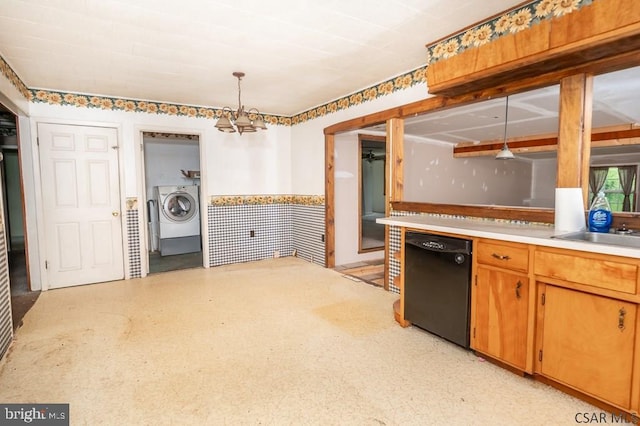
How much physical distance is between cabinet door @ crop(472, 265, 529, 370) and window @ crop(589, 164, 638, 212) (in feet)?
11.3

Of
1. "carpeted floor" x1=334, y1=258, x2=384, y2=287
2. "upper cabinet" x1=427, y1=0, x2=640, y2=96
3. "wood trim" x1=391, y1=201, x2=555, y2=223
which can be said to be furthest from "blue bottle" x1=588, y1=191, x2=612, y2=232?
"carpeted floor" x1=334, y1=258, x2=384, y2=287

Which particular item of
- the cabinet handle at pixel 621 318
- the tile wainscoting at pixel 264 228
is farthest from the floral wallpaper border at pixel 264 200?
the cabinet handle at pixel 621 318

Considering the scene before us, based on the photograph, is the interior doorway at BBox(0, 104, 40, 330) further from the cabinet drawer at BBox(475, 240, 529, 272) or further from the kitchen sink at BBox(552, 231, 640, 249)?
the kitchen sink at BBox(552, 231, 640, 249)

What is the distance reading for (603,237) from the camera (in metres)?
1.93

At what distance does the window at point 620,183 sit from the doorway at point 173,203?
5.93 meters

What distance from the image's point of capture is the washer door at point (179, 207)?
566 cm

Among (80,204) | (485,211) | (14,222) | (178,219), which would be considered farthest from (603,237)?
(14,222)

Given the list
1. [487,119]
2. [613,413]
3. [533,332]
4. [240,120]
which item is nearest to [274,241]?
[240,120]

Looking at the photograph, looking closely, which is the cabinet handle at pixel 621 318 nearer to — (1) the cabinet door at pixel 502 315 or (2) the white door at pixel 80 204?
(1) the cabinet door at pixel 502 315

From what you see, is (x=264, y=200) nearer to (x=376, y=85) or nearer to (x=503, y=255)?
(x=376, y=85)

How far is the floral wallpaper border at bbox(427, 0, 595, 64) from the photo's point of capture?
1879mm

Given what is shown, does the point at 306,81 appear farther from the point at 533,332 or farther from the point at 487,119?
the point at 533,332

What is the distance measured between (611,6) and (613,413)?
2.08 m

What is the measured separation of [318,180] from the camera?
4809mm
